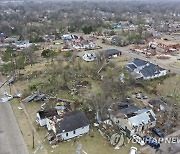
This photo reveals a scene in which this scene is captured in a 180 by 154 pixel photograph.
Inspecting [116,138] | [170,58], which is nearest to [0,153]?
[116,138]

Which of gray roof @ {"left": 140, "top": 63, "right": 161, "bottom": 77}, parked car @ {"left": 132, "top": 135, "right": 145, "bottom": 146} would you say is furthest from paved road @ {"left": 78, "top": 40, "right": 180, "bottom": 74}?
parked car @ {"left": 132, "top": 135, "right": 145, "bottom": 146}

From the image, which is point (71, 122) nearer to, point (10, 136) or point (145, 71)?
point (10, 136)

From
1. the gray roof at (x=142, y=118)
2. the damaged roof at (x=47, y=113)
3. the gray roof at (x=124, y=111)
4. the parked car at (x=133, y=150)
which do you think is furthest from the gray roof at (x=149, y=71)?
the parked car at (x=133, y=150)

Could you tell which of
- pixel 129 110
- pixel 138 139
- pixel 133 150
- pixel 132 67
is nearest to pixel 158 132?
pixel 138 139

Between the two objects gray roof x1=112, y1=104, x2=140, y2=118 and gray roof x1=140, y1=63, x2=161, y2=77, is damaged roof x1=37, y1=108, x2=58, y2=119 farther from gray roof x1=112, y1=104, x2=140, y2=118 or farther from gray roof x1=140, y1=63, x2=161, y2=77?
gray roof x1=140, y1=63, x2=161, y2=77

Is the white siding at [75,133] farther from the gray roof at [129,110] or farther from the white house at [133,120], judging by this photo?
the gray roof at [129,110]

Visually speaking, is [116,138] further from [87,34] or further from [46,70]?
[87,34]

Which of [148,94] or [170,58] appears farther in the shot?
[170,58]
